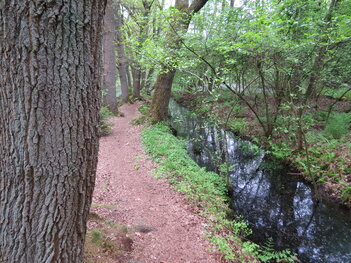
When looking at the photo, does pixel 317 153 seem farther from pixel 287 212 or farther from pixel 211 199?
pixel 211 199

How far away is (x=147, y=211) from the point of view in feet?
13.9

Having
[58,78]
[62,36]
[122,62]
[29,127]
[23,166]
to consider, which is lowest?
[23,166]

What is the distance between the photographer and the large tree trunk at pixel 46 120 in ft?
3.89

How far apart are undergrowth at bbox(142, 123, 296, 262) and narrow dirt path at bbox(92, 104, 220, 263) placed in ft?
0.80

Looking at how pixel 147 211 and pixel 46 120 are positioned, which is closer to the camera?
pixel 46 120

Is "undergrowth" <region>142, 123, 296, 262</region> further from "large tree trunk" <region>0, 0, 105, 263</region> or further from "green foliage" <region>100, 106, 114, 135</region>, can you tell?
"large tree trunk" <region>0, 0, 105, 263</region>

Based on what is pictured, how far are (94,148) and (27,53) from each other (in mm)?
746

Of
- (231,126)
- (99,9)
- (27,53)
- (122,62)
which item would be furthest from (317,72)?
(122,62)

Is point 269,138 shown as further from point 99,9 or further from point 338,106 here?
point 99,9

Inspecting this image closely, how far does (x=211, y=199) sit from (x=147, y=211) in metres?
1.74

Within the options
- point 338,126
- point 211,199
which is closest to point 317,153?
point 338,126

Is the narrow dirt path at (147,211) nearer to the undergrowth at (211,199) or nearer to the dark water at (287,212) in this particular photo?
the undergrowth at (211,199)

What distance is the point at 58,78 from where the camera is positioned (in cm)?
127

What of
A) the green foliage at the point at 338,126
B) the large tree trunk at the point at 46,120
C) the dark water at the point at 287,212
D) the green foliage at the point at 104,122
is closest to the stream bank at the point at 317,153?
the green foliage at the point at 338,126
